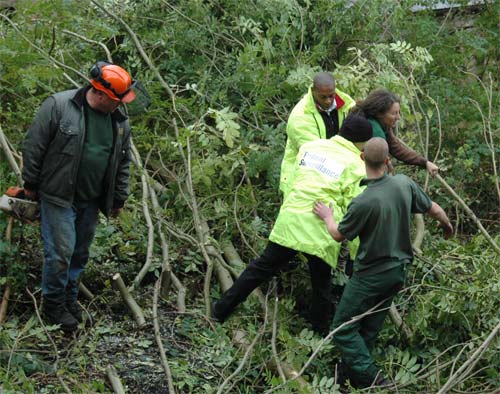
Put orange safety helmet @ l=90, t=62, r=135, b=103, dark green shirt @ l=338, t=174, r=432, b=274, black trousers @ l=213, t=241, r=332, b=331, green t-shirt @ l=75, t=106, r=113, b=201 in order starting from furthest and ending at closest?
1. black trousers @ l=213, t=241, r=332, b=331
2. green t-shirt @ l=75, t=106, r=113, b=201
3. orange safety helmet @ l=90, t=62, r=135, b=103
4. dark green shirt @ l=338, t=174, r=432, b=274

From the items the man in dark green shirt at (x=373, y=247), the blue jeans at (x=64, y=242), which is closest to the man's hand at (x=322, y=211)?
the man in dark green shirt at (x=373, y=247)

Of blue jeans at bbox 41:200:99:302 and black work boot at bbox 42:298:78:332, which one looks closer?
blue jeans at bbox 41:200:99:302

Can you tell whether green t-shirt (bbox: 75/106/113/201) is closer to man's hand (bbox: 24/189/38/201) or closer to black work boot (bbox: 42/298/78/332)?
man's hand (bbox: 24/189/38/201)

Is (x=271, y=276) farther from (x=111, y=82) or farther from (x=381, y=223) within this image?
(x=111, y=82)

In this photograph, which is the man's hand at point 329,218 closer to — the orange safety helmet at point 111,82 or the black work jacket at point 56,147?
the orange safety helmet at point 111,82

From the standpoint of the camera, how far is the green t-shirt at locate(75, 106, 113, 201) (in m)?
5.77

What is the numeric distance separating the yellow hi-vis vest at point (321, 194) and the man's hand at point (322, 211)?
0.13 ft

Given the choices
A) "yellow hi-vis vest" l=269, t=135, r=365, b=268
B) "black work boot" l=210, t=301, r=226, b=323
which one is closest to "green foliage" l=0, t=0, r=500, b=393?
"black work boot" l=210, t=301, r=226, b=323

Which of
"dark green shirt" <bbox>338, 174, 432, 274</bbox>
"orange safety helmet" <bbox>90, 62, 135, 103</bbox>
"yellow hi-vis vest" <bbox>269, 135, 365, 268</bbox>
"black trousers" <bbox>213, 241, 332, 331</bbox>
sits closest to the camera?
"dark green shirt" <bbox>338, 174, 432, 274</bbox>

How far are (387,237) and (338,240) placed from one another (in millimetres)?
332

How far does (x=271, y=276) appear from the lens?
6219mm

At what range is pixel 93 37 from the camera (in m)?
8.38

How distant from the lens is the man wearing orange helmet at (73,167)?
564 centimetres

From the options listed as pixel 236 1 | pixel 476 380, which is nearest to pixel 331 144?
pixel 476 380
